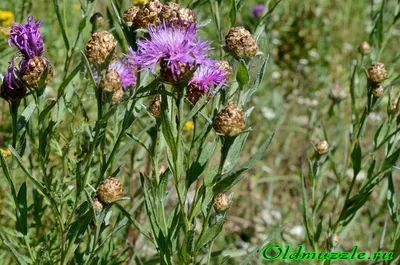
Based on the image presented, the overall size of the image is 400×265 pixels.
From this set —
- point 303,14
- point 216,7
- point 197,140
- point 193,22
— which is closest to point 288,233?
point 216,7

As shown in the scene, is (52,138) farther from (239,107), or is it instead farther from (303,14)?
(303,14)

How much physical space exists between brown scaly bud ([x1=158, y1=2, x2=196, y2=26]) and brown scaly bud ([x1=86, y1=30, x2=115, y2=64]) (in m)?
0.13

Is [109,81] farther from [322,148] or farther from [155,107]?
[322,148]

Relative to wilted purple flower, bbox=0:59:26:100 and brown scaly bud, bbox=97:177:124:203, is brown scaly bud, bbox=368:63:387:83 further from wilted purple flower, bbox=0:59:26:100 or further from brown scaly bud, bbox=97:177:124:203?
wilted purple flower, bbox=0:59:26:100

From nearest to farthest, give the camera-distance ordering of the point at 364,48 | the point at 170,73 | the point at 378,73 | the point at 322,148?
the point at 170,73 → the point at 378,73 → the point at 322,148 → the point at 364,48

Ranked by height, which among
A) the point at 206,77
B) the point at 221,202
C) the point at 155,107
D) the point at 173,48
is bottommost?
the point at 221,202

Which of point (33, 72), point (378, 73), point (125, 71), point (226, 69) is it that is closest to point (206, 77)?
point (226, 69)

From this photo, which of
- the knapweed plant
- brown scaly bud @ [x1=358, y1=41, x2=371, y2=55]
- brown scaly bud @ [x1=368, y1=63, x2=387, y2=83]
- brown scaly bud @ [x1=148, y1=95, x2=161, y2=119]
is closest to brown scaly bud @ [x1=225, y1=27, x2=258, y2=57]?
the knapweed plant

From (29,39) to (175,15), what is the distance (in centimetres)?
35

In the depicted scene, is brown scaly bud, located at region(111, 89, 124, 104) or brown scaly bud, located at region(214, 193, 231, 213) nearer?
brown scaly bud, located at region(214, 193, 231, 213)

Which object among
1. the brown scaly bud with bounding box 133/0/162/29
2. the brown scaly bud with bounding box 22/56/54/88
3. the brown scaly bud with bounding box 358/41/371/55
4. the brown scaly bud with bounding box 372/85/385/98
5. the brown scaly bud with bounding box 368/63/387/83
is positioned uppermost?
the brown scaly bud with bounding box 133/0/162/29

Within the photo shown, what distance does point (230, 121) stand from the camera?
105 centimetres

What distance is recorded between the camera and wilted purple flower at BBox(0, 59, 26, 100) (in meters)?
1.18

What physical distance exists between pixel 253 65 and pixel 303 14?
3486mm
